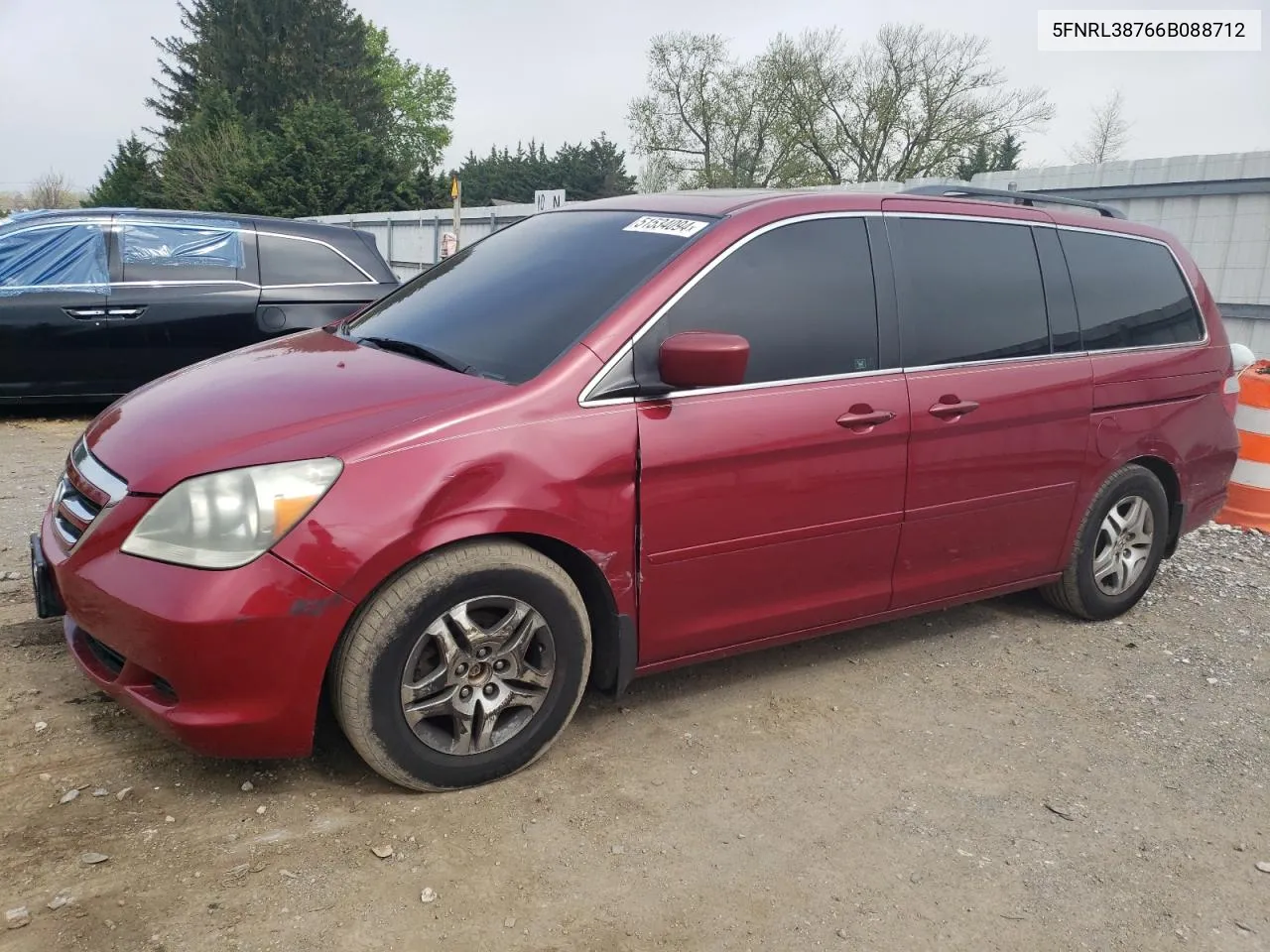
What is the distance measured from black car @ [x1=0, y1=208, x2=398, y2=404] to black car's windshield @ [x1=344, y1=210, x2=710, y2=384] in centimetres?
430

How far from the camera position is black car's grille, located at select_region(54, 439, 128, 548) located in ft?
9.52

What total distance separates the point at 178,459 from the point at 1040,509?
3.25 meters

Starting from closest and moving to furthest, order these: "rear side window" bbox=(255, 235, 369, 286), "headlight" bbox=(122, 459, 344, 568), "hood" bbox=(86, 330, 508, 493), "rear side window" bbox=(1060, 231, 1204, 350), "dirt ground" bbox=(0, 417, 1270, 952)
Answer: "dirt ground" bbox=(0, 417, 1270, 952), "headlight" bbox=(122, 459, 344, 568), "hood" bbox=(86, 330, 508, 493), "rear side window" bbox=(1060, 231, 1204, 350), "rear side window" bbox=(255, 235, 369, 286)

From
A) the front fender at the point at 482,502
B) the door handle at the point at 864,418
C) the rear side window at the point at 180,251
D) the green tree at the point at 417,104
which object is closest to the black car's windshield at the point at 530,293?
the front fender at the point at 482,502

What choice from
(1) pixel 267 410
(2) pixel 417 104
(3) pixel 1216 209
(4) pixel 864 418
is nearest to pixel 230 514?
(1) pixel 267 410

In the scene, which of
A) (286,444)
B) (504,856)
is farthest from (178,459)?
(504,856)

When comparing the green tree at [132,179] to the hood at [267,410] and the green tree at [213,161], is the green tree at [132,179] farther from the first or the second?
the hood at [267,410]

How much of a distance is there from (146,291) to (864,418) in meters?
6.20

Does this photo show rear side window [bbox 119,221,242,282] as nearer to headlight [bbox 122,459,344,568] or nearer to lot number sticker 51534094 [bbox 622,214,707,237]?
lot number sticker 51534094 [bbox 622,214,707,237]

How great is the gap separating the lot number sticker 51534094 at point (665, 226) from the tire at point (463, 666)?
123 centimetres

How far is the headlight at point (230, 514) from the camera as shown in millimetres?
2668

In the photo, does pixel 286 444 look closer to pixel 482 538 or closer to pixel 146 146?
pixel 482 538

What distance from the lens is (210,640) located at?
104 inches

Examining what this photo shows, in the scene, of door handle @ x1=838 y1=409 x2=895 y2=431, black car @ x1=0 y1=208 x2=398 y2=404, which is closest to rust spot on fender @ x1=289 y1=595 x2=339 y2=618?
door handle @ x1=838 y1=409 x2=895 y2=431
